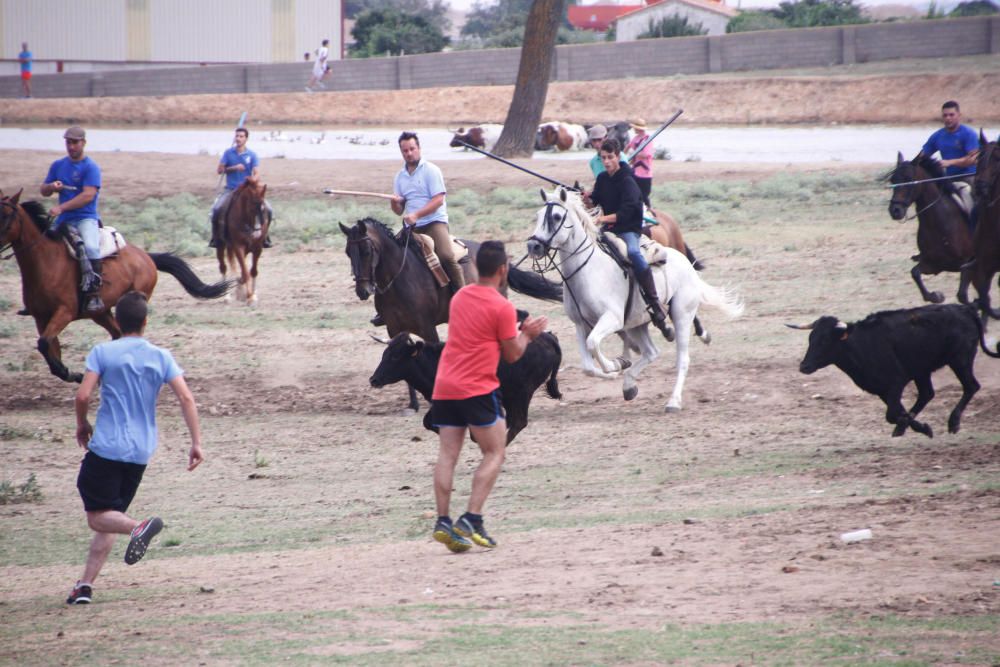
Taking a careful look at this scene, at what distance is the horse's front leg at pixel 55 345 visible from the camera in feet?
49.4

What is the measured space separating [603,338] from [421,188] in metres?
2.67

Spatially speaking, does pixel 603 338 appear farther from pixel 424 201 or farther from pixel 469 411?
pixel 469 411

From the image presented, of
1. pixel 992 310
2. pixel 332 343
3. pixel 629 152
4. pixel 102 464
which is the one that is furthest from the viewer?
pixel 629 152

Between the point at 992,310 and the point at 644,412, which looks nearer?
the point at 644,412

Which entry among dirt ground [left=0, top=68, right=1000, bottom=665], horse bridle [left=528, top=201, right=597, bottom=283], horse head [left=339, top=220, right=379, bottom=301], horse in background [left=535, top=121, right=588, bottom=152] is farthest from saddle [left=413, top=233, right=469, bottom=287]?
horse in background [left=535, top=121, right=588, bottom=152]

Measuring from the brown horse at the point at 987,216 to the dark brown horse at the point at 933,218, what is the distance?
133 cm

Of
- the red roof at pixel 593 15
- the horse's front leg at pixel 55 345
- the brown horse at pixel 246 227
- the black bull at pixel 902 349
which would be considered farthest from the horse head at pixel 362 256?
the red roof at pixel 593 15

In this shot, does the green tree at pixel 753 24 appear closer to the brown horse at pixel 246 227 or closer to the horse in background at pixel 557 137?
the horse in background at pixel 557 137

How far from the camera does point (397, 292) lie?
14.9 m

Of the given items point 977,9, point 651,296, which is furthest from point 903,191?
point 977,9

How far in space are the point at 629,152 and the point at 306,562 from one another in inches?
513

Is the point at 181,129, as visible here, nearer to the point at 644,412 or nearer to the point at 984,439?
the point at 644,412

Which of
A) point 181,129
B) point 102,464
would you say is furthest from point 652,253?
point 181,129

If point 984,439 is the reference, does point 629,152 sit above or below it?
above
